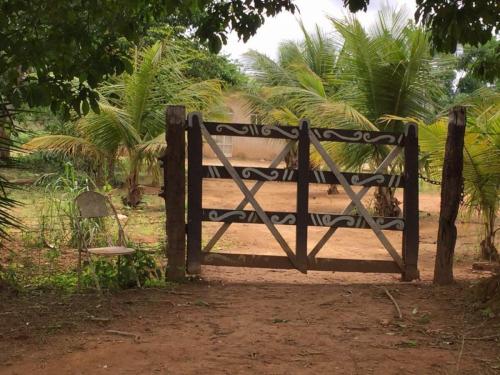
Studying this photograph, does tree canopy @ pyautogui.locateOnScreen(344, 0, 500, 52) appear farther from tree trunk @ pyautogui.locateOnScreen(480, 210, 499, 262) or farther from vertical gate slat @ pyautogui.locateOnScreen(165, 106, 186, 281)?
tree trunk @ pyautogui.locateOnScreen(480, 210, 499, 262)

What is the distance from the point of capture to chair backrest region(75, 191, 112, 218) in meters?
6.69

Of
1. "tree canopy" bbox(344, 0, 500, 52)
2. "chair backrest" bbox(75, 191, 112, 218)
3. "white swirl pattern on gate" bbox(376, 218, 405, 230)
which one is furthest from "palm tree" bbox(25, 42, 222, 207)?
"tree canopy" bbox(344, 0, 500, 52)

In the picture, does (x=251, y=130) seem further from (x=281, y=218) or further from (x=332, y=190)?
(x=332, y=190)

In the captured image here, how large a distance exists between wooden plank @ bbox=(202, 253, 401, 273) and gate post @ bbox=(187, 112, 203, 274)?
0.13 m

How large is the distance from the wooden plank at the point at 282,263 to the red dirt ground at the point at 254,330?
183 millimetres

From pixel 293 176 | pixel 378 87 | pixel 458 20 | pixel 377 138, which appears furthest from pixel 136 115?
pixel 458 20

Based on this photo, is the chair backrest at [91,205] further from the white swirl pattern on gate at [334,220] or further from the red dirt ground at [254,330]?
the white swirl pattern on gate at [334,220]

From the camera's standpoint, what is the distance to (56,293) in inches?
241

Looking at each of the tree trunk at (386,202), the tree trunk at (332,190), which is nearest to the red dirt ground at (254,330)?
the tree trunk at (386,202)

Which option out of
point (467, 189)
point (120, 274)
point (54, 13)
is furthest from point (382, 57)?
point (54, 13)

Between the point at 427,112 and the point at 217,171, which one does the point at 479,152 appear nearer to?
the point at 217,171

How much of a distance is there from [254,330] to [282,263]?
1879 millimetres

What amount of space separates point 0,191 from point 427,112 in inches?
369

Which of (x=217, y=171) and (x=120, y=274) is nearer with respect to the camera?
(x=120, y=274)
